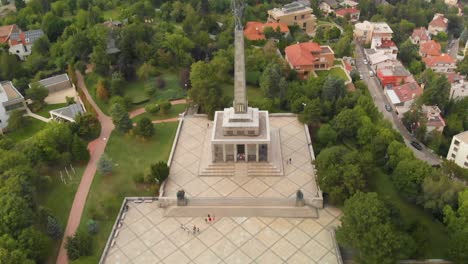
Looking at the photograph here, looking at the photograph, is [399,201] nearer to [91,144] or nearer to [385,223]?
[385,223]

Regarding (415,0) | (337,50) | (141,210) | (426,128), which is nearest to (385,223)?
(141,210)

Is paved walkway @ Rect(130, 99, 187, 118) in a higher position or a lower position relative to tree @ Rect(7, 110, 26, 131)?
lower

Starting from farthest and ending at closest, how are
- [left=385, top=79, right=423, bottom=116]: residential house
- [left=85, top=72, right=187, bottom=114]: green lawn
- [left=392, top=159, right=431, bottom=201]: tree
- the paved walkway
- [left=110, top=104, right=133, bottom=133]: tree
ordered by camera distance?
[left=385, top=79, right=423, bottom=116]: residential house
[left=85, top=72, right=187, bottom=114]: green lawn
the paved walkway
[left=110, top=104, right=133, bottom=133]: tree
[left=392, top=159, right=431, bottom=201]: tree

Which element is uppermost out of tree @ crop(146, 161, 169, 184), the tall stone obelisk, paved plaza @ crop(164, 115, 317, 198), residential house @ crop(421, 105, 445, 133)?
the tall stone obelisk

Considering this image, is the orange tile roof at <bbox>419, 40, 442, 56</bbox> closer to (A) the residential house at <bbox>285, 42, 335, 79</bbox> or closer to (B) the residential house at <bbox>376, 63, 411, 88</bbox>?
(B) the residential house at <bbox>376, 63, 411, 88</bbox>

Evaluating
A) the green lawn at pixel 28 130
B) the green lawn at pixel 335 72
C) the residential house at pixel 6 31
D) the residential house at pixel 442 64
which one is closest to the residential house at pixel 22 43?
the residential house at pixel 6 31

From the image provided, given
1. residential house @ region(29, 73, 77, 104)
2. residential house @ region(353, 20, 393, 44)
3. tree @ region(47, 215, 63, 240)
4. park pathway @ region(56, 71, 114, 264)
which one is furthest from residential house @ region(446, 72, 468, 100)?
tree @ region(47, 215, 63, 240)
